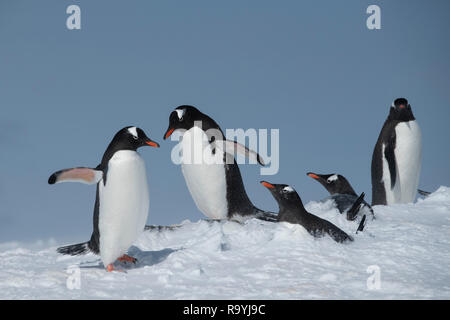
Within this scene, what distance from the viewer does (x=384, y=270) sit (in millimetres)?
5199

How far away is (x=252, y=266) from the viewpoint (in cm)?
523

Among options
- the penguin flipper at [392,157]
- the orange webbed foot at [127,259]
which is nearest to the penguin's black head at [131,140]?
the orange webbed foot at [127,259]

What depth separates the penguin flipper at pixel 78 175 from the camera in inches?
210

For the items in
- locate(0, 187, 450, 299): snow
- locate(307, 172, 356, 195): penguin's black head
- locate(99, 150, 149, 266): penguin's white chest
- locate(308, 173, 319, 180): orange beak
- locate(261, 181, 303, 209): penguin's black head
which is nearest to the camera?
locate(0, 187, 450, 299): snow

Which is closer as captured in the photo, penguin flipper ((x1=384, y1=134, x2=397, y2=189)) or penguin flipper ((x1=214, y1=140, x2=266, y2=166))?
penguin flipper ((x1=214, y1=140, x2=266, y2=166))

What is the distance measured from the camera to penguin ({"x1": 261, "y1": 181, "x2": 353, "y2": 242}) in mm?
6160

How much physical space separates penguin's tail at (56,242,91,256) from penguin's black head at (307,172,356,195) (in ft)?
13.5

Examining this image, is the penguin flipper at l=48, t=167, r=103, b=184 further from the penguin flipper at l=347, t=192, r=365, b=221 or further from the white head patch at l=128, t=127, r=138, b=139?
the penguin flipper at l=347, t=192, r=365, b=221

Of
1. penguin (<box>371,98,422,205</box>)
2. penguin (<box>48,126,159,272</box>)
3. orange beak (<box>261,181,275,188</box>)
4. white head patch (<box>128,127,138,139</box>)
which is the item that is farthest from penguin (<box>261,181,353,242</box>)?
penguin (<box>371,98,422,205</box>)
